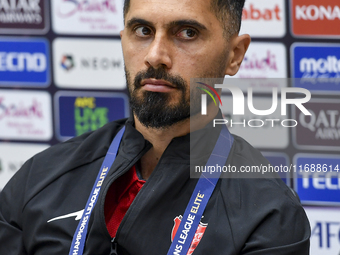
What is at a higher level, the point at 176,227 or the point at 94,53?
the point at 94,53

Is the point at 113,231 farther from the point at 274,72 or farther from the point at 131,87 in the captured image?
the point at 274,72

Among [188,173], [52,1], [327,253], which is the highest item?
[52,1]

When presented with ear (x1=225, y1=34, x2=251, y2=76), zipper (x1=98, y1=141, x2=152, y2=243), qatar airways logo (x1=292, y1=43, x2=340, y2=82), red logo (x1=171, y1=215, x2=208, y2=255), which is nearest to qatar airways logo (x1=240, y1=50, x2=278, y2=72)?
qatar airways logo (x1=292, y1=43, x2=340, y2=82)

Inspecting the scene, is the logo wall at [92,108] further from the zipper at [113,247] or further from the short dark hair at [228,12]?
the zipper at [113,247]

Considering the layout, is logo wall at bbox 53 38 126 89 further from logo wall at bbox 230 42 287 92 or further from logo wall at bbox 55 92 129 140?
logo wall at bbox 230 42 287 92

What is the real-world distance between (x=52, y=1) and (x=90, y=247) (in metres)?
1.49

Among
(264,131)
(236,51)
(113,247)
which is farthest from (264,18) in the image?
(113,247)

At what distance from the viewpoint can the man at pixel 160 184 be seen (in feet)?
3.24

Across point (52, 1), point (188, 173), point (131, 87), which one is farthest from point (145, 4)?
point (52, 1)

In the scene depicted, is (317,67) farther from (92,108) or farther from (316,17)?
(92,108)

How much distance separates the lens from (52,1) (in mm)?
2158

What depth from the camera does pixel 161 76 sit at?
39.9 inches

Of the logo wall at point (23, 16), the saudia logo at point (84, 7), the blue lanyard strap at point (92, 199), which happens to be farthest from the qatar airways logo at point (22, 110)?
the blue lanyard strap at point (92, 199)

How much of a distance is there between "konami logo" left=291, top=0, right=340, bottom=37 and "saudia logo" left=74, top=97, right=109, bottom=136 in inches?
38.7
